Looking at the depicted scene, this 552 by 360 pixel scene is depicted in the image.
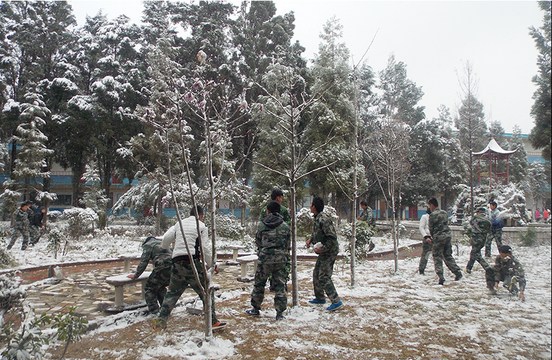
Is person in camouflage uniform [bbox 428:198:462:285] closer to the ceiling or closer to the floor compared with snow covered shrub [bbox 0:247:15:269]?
closer to the ceiling

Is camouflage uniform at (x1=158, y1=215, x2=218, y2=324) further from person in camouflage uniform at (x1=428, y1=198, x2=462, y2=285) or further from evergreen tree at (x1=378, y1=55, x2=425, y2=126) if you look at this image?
evergreen tree at (x1=378, y1=55, x2=425, y2=126)

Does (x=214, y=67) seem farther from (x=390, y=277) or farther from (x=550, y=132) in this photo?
(x=550, y=132)

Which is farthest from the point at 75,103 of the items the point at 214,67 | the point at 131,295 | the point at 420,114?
the point at 420,114

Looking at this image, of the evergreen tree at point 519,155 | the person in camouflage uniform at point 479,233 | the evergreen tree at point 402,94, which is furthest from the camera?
the evergreen tree at point 402,94

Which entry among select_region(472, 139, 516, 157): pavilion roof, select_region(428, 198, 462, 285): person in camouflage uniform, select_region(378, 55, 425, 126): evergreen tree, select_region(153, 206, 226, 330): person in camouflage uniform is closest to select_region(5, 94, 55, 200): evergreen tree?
select_region(153, 206, 226, 330): person in camouflage uniform

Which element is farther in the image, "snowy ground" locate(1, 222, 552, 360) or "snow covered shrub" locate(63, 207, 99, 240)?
"snow covered shrub" locate(63, 207, 99, 240)

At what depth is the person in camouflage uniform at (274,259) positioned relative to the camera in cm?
509

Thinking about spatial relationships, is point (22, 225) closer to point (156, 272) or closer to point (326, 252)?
point (156, 272)

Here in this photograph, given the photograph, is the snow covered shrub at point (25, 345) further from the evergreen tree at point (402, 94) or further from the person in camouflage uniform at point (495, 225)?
the evergreen tree at point (402, 94)

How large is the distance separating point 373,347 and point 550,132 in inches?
126

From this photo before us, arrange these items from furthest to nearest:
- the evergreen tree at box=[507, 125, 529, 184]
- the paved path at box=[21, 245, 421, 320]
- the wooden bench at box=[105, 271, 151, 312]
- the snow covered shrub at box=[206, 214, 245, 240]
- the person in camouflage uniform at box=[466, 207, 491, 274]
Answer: the snow covered shrub at box=[206, 214, 245, 240] < the person in camouflage uniform at box=[466, 207, 491, 274] < the paved path at box=[21, 245, 421, 320] < the wooden bench at box=[105, 271, 151, 312] < the evergreen tree at box=[507, 125, 529, 184]

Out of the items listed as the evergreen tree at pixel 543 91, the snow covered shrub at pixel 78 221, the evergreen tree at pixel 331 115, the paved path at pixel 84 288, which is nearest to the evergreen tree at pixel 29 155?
the snow covered shrub at pixel 78 221

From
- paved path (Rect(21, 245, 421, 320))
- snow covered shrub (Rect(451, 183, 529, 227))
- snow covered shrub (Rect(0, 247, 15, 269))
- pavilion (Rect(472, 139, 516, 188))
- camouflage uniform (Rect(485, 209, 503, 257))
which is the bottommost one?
paved path (Rect(21, 245, 421, 320))

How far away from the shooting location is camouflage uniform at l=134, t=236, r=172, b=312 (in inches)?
210
